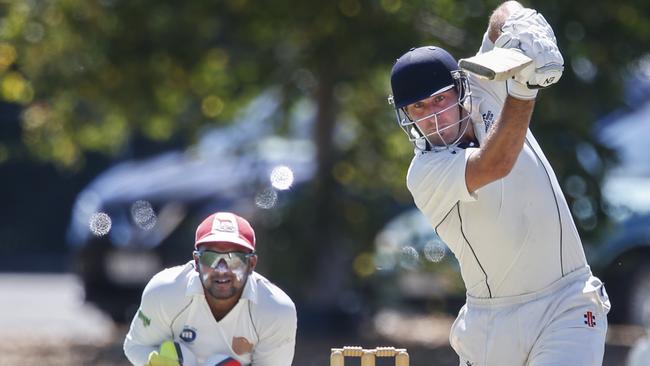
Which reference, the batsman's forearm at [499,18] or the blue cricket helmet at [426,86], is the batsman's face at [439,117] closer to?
the blue cricket helmet at [426,86]

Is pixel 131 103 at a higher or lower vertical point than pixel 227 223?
higher

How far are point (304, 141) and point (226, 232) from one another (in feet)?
18.7

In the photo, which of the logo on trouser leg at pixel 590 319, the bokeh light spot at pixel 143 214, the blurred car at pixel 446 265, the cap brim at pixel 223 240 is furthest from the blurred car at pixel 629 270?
the logo on trouser leg at pixel 590 319

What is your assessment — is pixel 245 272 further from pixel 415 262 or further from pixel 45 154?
pixel 45 154

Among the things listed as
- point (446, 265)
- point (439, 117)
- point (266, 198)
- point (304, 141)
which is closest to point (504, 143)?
point (439, 117)

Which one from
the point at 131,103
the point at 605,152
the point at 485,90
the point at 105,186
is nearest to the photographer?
the point at 485,90

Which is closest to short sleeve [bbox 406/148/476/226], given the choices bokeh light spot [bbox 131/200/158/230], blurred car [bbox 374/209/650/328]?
blurred car [bbox 374/209/650/328]

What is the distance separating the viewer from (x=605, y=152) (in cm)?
912

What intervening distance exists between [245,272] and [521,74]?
5.07 ft

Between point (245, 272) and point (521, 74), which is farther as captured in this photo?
point (245, 272)

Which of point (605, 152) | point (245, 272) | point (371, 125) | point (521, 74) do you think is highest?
point (371, 125)

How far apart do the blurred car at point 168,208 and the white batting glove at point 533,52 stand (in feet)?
20.4

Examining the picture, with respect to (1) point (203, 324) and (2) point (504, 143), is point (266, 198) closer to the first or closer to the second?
(1) point (203, 324)

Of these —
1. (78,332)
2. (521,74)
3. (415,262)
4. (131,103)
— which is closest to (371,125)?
(415,262)
